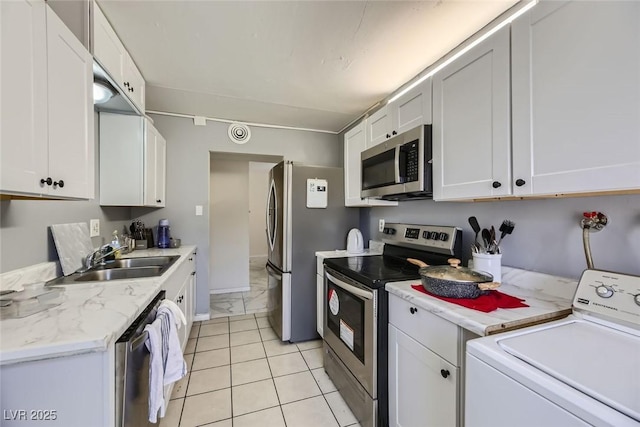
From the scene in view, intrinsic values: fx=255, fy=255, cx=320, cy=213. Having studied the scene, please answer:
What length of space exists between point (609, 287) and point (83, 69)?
91.4 inches

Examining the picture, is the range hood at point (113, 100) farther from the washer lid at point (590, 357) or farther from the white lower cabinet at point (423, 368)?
the washer lid at point (590, 357)

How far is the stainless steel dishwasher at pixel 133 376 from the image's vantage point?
2.83 feet

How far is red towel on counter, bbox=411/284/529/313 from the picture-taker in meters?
1.03

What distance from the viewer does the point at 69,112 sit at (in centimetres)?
110

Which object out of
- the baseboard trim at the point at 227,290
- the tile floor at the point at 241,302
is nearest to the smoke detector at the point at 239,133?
the tile floor at the point at 241,302

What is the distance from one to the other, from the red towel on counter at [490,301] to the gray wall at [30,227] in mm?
1945

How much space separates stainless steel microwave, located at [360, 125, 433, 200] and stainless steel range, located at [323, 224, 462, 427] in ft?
1.28

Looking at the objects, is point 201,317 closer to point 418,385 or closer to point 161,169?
point 161,169

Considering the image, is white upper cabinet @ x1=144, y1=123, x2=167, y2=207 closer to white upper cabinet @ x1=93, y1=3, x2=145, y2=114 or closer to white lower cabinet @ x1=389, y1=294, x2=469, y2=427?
white upper cabinet @ x1=93, y1=3, x2=145, y2=114

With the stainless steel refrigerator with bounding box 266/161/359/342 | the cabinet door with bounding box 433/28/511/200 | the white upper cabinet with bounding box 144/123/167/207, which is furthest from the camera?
the stainless steel refrigerator with bounding box 266/161/359/342

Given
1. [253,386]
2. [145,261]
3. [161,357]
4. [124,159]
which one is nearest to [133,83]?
[124,159]

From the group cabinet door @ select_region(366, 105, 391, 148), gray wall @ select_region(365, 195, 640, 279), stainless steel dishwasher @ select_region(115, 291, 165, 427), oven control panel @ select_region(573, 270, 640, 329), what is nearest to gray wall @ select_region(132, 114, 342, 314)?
cabinet door @ select_region(366, 105, 391, 148)

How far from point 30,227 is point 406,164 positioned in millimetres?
2088

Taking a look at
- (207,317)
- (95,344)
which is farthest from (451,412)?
(207,317)
